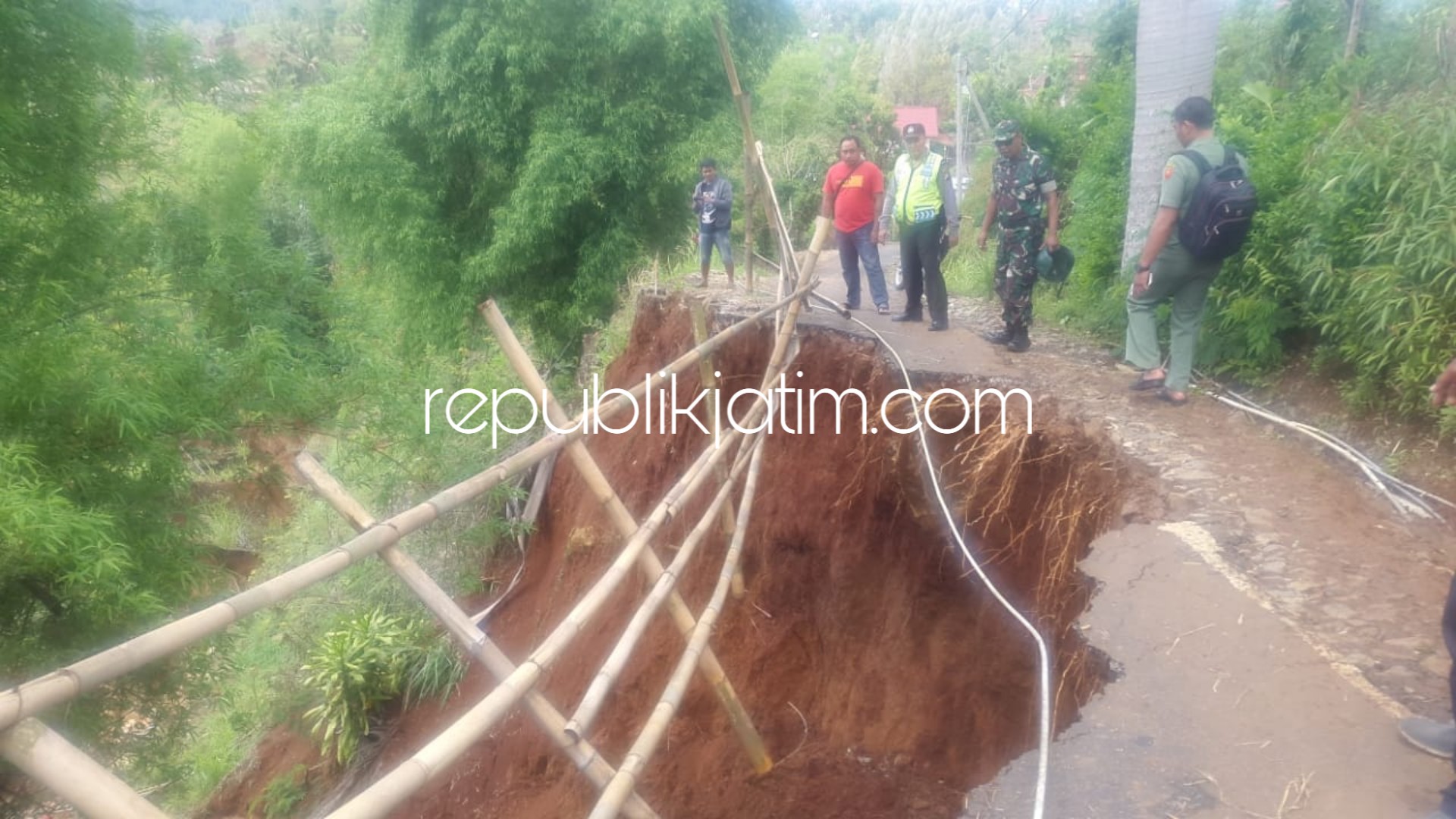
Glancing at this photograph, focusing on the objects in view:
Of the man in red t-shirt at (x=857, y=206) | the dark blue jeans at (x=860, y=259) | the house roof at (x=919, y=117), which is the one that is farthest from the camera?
the house roof at (x=919, y=117)

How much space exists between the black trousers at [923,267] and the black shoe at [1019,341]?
66 centimetres

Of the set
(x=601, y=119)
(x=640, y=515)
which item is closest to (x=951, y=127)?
(x=601, y=119)

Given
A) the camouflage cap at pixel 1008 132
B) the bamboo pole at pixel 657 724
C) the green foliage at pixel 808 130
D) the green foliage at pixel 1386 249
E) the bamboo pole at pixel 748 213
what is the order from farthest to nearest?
1. the green foliage at pixel 808 130
2. the bamboo pole at pixel 748 213
3. the camouflage cap at pixel 1008 132
4. the green foliage at pixel 1386 249
5. the bamboo pole at pixel 657 724

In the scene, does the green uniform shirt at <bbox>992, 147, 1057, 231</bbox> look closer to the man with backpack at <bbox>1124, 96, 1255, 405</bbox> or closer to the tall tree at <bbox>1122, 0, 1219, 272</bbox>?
the tall tree at <bbox>1122, 0, 1219, 272</bbox>

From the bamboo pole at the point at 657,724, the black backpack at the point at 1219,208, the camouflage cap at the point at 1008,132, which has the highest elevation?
the camouflage cap at the point at 1008,132

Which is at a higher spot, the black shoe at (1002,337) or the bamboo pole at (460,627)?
the bamboo pole at (460,627)

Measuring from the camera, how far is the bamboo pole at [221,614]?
1184mm

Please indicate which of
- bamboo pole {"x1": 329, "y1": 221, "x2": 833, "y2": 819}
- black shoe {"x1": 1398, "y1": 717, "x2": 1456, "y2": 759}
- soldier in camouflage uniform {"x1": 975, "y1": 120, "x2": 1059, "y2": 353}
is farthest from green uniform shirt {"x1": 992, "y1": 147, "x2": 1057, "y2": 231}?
bamboo pole {"x1": 329, "y1": 221, "x2": 833, "y2": 819}

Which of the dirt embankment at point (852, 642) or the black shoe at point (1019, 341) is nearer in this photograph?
the dirt embankment at point (852, 642)

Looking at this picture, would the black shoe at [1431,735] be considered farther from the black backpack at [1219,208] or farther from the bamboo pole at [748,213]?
the bamboo pole at [748,213]

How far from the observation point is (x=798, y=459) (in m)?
5.54

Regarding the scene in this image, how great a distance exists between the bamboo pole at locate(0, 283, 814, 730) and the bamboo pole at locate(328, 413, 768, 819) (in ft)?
1.20

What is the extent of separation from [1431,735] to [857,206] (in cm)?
481

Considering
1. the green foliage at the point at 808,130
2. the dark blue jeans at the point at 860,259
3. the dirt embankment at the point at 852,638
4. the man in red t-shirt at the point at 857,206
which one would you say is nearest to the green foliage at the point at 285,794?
the dirt embankment at the point at 852,638
